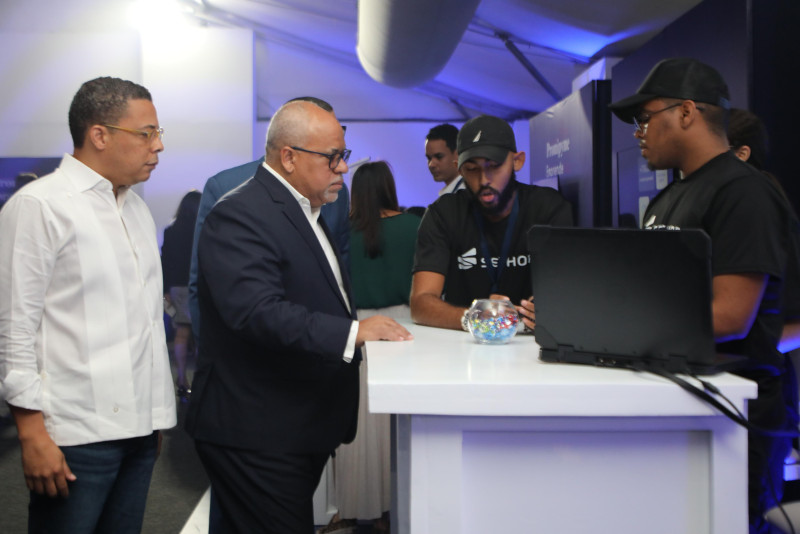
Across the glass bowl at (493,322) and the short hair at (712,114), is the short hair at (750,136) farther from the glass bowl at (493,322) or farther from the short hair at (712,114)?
the glass bowl at (493,322)

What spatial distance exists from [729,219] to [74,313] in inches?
54.4

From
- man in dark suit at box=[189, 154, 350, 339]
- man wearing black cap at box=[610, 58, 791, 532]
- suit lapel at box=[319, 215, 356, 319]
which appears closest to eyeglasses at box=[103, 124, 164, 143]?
suit lapel at box=[319, 215, 356, 319]

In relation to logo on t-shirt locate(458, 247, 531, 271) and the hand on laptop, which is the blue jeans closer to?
the hand on laptop

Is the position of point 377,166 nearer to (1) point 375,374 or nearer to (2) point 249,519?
(2) point 249,519

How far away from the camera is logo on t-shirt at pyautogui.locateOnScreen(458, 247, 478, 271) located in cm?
242

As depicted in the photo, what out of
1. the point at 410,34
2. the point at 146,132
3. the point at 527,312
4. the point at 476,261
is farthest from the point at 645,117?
the point at 410,34

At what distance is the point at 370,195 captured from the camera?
3.24 m

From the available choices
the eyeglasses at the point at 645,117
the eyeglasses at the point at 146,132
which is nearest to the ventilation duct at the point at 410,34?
the eyeglasses at the point at 645,117

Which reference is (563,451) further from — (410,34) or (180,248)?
(180,248)

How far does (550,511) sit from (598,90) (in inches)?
150

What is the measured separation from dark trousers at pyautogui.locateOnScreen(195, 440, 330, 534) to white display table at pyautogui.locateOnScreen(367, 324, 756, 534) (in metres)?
0.42

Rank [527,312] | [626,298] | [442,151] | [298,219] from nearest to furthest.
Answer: [626,298] < [298,219] < [527,312] < [442,151]

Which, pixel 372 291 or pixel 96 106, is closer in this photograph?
pixel 96 106

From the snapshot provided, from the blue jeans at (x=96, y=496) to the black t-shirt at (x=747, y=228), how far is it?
1350 mm
